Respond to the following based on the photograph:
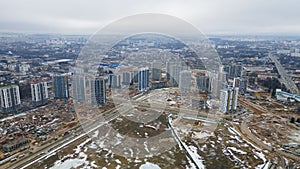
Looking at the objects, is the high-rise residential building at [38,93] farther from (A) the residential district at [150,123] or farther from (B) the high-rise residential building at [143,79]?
(B) the high-rise residential building at [143,79]

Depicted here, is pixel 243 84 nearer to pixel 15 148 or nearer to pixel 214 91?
pixel 214 91

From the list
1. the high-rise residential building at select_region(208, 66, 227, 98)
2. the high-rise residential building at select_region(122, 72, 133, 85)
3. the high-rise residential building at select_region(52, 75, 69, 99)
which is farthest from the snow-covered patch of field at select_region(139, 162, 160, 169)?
the high-rise residential building at select_region(122, 72, 133, 85)

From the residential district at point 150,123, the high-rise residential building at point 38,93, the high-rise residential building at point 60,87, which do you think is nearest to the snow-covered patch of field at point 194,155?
the residential district at point 150,123

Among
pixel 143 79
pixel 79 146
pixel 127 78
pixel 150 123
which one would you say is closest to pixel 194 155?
pixel 150 123

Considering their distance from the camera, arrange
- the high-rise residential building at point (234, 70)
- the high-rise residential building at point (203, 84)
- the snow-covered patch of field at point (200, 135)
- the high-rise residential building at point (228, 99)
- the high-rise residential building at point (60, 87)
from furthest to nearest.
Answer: the high-rise residential building at point (234, 70) → the high-rise residential building at point (203, 84) → the high-rise residential building at point (60, 87) → the high-rise residential building at point (228, 99) → the snow-covered patch of field at point (200, 135)

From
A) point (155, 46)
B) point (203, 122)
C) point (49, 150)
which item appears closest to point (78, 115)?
point (49, 150)

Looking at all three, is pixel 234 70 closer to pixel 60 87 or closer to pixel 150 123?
pixel 150 123

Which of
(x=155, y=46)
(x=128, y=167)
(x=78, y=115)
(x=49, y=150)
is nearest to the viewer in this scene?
(x=128, y=167)

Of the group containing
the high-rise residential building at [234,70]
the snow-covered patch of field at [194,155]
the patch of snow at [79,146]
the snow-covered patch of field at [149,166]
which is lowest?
the patch of snow at [79,146]
